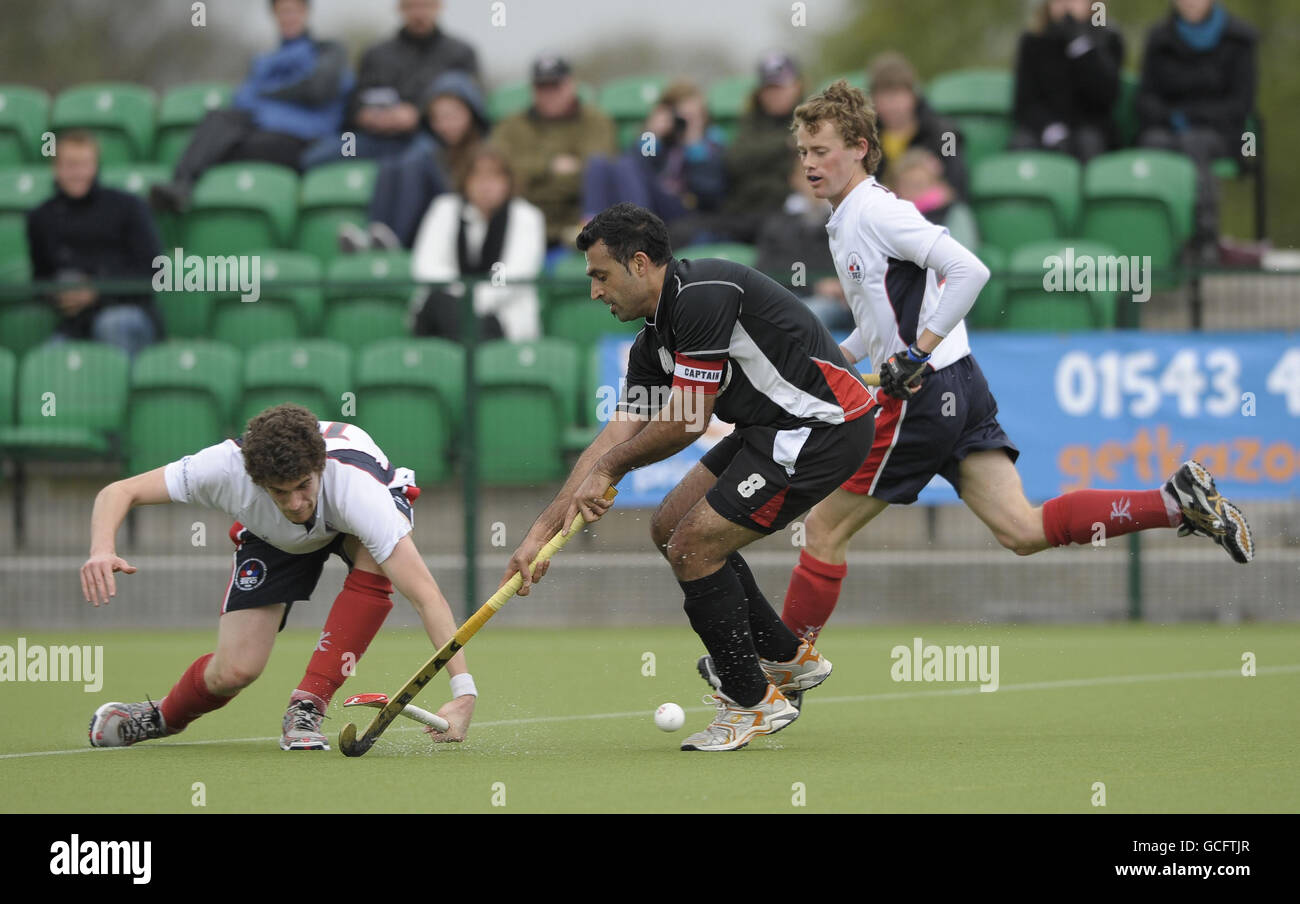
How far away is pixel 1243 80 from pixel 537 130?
5.10m

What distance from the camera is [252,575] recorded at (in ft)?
21.3

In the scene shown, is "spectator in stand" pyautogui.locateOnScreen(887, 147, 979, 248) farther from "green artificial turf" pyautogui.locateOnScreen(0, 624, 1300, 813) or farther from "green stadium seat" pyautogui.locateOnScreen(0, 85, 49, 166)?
"green stadium seat" pyautogui.locateOnScreen(0, 85, 49, 166)

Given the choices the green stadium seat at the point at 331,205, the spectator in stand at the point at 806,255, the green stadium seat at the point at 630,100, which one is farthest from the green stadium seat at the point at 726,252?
the green stadium seat at the point at 331,205

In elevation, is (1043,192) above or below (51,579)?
above

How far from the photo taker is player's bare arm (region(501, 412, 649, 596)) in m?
6.06

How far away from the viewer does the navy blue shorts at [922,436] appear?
6867mm

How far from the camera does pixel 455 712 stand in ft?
20.8

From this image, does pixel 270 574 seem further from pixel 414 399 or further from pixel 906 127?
pixel 906 127

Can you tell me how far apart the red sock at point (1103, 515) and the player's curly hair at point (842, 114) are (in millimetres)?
1533

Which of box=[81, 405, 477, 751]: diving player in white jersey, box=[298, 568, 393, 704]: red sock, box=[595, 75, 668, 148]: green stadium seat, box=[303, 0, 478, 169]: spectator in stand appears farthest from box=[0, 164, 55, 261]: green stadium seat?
box=[298, 568, 393, 704]: red sock

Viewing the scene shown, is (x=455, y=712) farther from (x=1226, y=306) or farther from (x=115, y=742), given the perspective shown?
(x=1226, y=306)

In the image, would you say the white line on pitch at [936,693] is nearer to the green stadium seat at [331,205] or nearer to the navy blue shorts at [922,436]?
the navy blue shorts at [922,436]

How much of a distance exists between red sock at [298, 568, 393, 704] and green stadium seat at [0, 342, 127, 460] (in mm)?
5279
